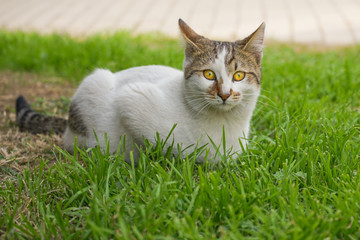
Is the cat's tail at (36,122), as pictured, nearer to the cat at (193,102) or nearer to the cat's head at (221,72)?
the cat at (193,102)

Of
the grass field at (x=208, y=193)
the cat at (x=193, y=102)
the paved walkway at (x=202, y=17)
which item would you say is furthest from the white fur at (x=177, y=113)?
the paved walkway at (x=202, y=17)

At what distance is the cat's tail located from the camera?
138 inches

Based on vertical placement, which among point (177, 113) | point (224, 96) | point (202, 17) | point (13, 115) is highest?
point (202, 17)

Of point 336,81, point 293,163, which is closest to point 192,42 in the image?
point 293,163

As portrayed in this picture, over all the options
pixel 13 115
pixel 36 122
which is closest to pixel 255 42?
pixel 36 122

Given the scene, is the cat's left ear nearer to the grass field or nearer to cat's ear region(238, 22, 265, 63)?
cat's ear region(238, 22, 265, 63)

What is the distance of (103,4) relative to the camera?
8.90 metres

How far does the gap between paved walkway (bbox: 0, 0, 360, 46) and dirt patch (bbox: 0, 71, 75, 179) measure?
2178 millimetres

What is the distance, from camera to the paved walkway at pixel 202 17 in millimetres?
7074

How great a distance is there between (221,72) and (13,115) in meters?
2.17

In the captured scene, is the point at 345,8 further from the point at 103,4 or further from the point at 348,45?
the point at 103,4

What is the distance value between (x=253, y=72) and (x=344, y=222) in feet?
3.62

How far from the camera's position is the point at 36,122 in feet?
11.5

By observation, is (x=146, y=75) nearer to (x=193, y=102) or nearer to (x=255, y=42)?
(x=193, y=102)
